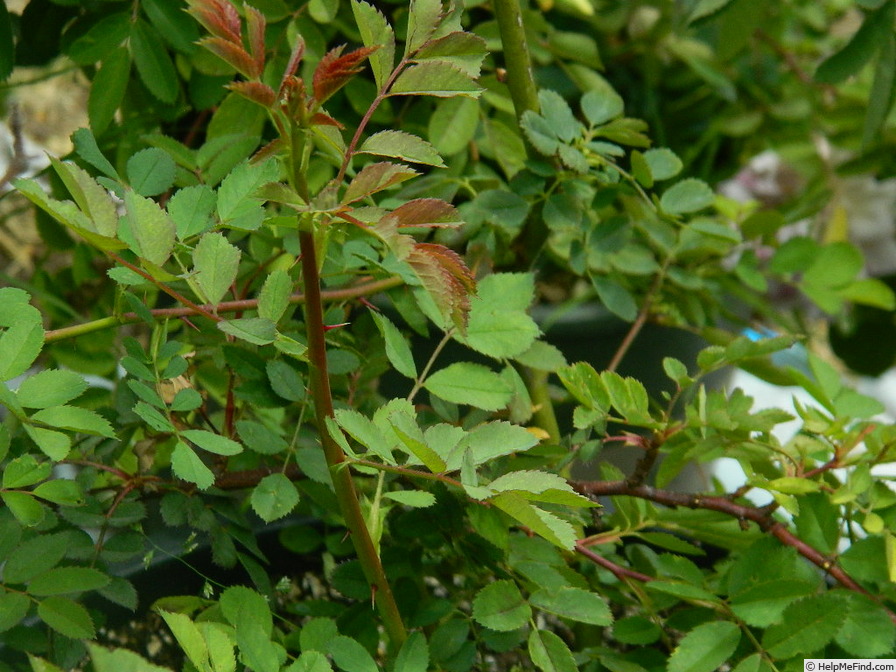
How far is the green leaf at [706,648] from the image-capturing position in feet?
1.33

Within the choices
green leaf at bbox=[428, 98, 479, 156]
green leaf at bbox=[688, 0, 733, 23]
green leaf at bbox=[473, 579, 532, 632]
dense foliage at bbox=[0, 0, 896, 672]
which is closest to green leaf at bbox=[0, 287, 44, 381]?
dense foliage at bbox=[0, 0, 896, 672]

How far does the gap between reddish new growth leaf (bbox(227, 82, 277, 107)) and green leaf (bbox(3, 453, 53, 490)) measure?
0.62 feet

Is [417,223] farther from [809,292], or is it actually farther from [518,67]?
[809,292]

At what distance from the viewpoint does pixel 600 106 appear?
523 mm

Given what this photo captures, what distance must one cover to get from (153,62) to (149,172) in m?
0.18

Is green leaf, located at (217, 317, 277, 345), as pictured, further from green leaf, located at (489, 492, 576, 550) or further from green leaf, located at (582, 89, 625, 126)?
green leaf, located at (582, 89, 625, 126)


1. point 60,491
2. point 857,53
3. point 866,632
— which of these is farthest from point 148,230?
point 857,53

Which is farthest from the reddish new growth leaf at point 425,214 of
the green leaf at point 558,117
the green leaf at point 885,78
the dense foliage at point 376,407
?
the green leaf at point 885,78

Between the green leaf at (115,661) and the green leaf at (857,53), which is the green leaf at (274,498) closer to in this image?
the green leaf at (115,661)

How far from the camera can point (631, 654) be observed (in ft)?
1.53

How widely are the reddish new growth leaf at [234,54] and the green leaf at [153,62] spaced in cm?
32

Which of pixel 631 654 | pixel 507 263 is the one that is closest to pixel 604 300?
pixel 507 263

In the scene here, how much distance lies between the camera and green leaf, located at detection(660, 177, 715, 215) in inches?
21.1

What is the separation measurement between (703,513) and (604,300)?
0.14 meters
